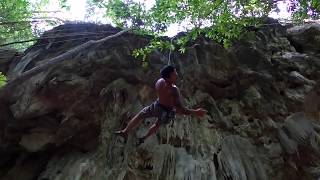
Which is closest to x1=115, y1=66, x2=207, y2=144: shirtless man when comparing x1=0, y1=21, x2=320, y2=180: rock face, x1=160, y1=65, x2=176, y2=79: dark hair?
x1=160, y1=65, x2=176, y2=79: dark hair

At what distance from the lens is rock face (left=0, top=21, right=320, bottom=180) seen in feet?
25.7

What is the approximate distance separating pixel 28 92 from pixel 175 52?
11.1 ft

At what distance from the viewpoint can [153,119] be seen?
27.0 ft

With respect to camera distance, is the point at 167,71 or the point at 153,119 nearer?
the point at 167,71

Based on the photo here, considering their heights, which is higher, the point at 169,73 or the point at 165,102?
the point at 169,73

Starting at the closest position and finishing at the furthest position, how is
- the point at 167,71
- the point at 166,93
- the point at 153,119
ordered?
the point at 167,71, the point at 166,93, the point at 153,119

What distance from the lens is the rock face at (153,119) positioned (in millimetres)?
7828

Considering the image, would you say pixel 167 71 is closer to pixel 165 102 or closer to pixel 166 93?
pixel 166 93

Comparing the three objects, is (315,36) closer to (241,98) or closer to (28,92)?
(241,98)

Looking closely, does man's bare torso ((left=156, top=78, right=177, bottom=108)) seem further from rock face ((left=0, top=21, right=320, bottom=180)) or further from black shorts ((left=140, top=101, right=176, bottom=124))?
rock face ((left=0, top=21, right=320, bottom=180))

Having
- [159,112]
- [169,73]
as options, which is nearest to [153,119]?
[159,112]

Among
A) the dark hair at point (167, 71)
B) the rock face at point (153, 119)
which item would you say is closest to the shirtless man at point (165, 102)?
the dark hair at point (167, 71)

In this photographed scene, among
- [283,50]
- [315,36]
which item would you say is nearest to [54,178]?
[283,50]

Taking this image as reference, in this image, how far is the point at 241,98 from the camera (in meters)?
9.16
